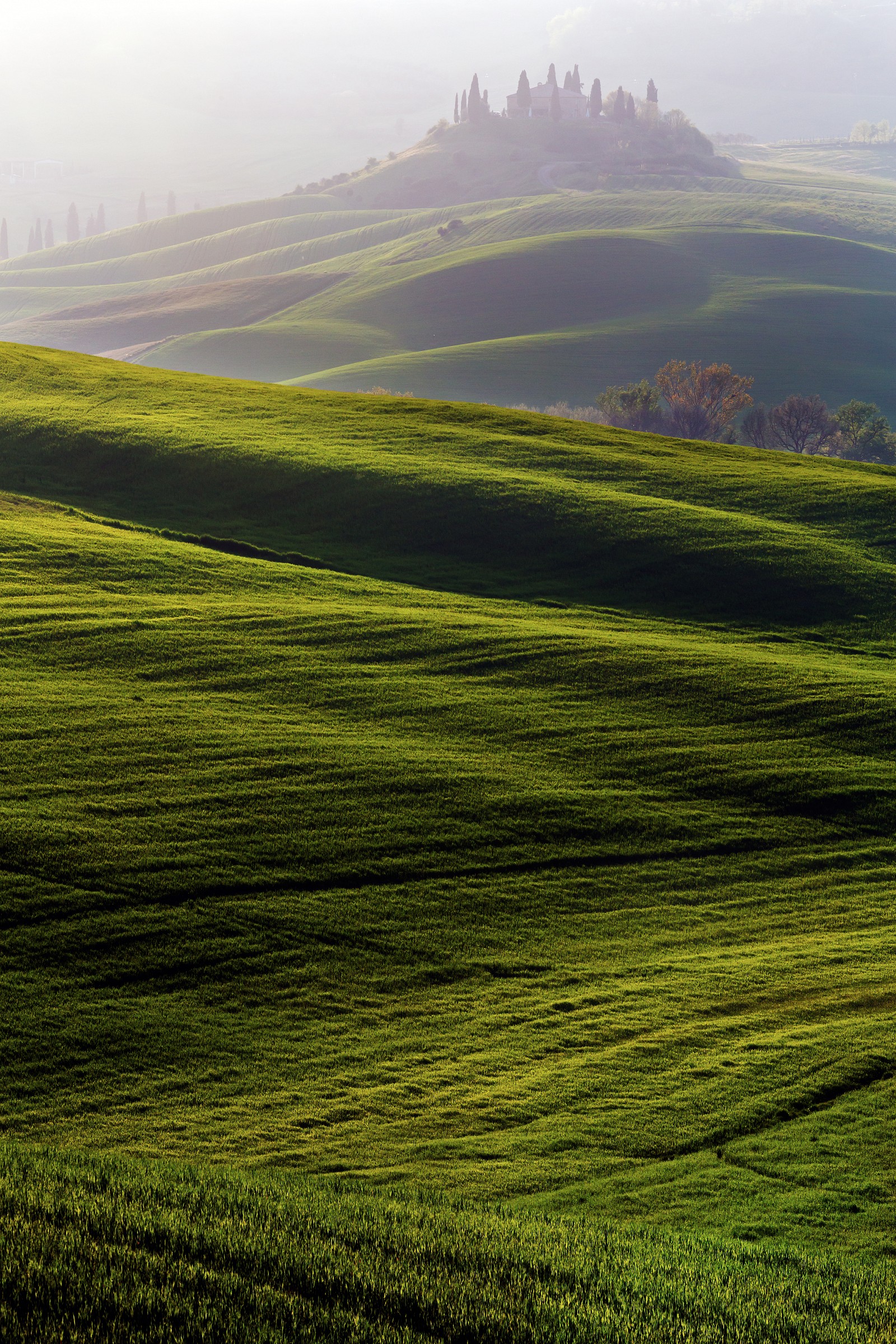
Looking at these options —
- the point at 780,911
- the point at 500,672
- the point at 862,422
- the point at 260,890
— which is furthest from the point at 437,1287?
the point at 862,422

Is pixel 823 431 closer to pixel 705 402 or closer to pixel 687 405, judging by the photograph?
pixel 705 402

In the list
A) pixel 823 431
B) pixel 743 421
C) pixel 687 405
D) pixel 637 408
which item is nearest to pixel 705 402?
pixel 687 405

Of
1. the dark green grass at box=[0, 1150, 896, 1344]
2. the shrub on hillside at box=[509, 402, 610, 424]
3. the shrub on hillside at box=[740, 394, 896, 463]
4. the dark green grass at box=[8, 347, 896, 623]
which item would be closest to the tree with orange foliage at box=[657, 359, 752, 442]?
the shrub on hillside at box=[740, 394, 896, 463]

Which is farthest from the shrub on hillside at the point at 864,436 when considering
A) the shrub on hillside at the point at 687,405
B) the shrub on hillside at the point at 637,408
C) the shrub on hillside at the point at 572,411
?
the shrub on hillside at the point at 572,411

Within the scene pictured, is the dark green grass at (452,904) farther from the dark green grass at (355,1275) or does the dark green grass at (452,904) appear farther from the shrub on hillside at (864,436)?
the shrub on hillside at (864,436)

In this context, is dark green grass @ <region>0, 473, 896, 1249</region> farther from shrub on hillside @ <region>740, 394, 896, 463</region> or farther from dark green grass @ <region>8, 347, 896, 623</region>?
shrub on hillside @ <region>740, 394, 896, 463</region>

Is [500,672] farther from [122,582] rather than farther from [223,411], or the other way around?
[223,411]
